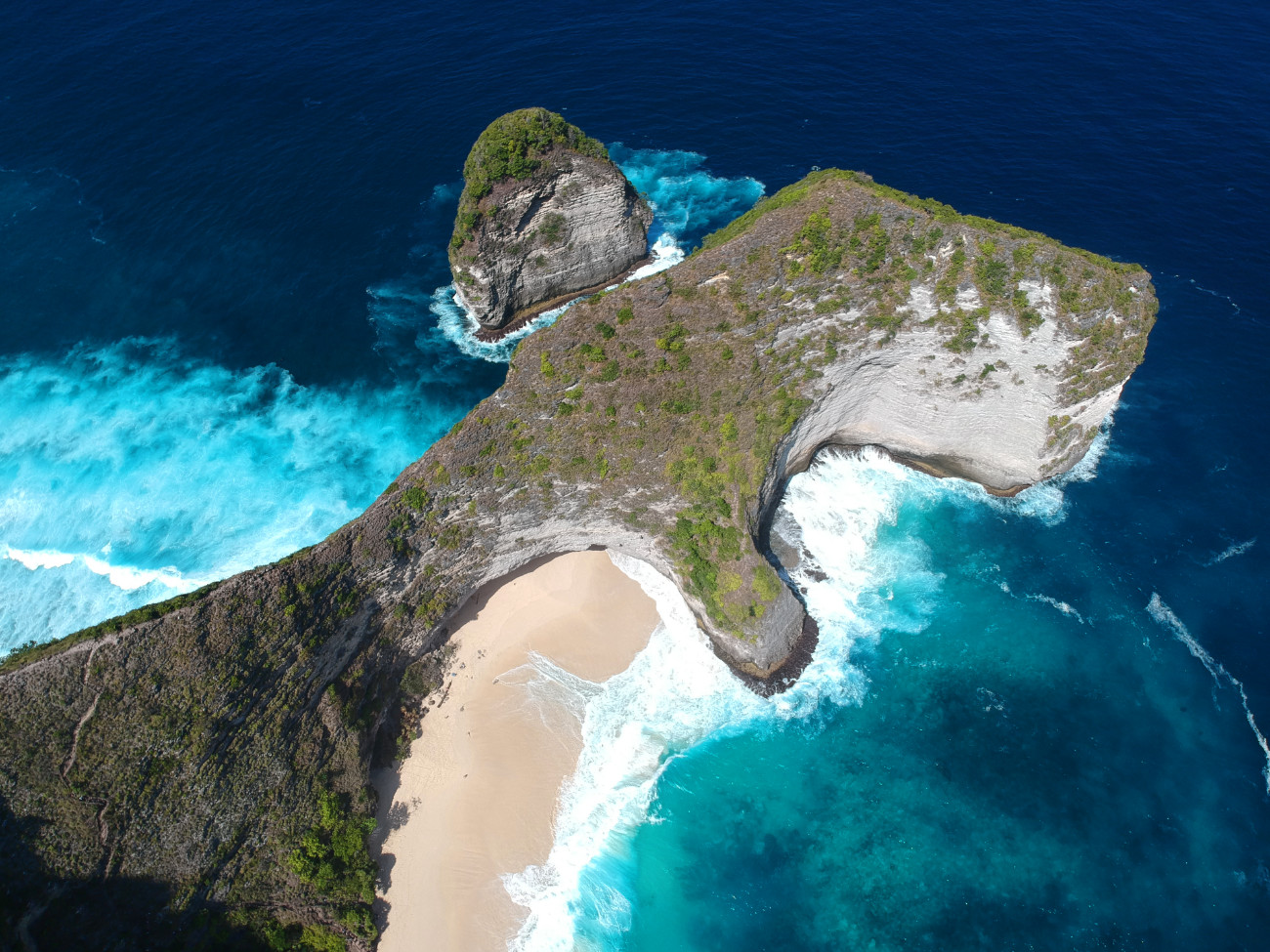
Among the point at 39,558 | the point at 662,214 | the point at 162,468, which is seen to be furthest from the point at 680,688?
the point at 662,214

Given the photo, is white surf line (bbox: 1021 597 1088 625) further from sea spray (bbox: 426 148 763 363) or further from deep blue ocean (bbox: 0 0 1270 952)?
sea spray (bbox: 426 148 763 363)

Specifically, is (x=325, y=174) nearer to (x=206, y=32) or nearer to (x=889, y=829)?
(x=206, y=32)

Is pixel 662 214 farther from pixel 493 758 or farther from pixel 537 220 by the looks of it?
pixel 493 758

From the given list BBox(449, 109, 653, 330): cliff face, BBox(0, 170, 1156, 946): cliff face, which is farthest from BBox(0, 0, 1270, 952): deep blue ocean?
BBox(0, 170, 1156, 946): cliff face

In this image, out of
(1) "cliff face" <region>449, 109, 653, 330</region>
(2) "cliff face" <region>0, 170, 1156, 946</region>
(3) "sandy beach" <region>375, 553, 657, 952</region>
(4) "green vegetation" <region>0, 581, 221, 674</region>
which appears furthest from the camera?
(1) "cliff face" <region>449, 109, 653, 330</region>

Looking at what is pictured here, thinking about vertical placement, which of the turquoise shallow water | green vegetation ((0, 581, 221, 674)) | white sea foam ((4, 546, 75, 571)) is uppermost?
green vegetation ((0, 581, 221, 674))

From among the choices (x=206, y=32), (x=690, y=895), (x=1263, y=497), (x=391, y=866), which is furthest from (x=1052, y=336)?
(x=206, y=32)

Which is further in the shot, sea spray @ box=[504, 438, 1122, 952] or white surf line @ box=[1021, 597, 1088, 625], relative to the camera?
white surf line @ box=[1021, 597, 1088, 625]
